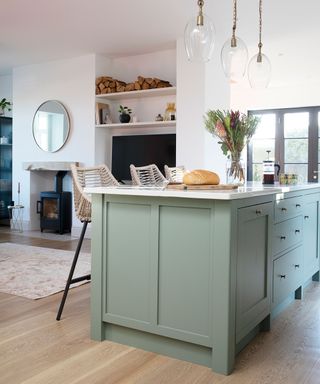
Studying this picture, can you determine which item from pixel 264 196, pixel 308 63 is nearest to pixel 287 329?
pixel 264 196

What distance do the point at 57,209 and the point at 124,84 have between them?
216 cm

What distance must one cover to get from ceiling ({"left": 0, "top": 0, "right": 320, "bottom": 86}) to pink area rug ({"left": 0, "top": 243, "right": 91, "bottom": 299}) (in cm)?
265

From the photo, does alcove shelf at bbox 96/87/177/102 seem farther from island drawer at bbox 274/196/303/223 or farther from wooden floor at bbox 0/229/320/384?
wooden floor at bbox 0/229/320/384

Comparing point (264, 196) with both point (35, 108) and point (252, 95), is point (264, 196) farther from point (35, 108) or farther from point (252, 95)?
point (252, 95)

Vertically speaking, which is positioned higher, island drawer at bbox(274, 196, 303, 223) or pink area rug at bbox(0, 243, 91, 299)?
island drawer at bbox(274, 196, 303, 223)

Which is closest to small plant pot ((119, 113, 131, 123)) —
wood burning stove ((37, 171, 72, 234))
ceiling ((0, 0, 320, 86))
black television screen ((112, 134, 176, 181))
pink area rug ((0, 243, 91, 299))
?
black television screen ((112, 134, 176, 181))

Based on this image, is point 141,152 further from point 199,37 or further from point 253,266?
point 253,266

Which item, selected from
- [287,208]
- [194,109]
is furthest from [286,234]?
[194,109]

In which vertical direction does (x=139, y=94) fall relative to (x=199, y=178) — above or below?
above

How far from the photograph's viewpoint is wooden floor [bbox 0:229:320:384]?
1.92 metres

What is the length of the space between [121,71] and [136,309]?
497 cm

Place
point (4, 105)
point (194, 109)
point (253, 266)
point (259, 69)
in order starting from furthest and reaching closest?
point (4, 105) < point (194, 109) < point (259, 69) < point (253, 266)

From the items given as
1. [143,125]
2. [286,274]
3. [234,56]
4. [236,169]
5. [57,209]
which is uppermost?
[234,56]

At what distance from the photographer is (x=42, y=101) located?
6746 mm
